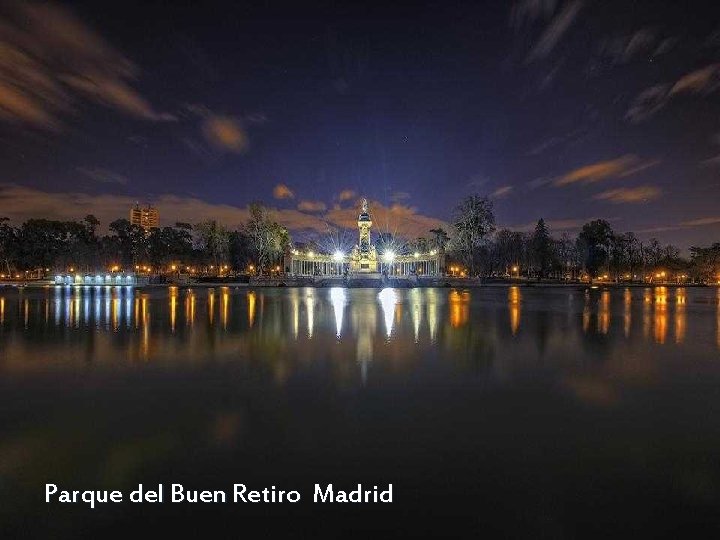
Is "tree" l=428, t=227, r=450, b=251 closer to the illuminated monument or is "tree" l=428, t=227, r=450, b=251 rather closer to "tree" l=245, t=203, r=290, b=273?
the illuminated monument

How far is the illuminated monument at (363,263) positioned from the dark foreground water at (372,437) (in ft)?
255

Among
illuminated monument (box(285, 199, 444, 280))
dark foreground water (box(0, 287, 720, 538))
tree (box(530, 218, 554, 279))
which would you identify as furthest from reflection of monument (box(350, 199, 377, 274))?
dark foreground water (box(0, 287, 720, 538))

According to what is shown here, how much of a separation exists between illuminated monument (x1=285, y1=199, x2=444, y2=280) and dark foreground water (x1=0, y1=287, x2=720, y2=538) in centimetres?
7782

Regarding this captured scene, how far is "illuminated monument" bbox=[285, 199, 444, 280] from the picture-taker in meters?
96.4

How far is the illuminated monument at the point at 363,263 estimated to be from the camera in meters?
96.4

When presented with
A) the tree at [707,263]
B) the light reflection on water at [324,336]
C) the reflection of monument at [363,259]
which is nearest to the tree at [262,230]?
the reflection of monument at [363,259]

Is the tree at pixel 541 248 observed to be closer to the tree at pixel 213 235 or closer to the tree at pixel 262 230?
the tree at pixel 262 230

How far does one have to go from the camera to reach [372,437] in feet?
22.2

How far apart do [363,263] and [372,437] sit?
9382 centimetres

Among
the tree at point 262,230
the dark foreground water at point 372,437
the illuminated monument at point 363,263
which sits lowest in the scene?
the dark foreground water at point 372,437

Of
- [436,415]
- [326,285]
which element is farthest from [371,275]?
[436,415]

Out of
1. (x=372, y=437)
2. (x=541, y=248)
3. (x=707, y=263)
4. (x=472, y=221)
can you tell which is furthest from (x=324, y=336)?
(x=707, y=263)

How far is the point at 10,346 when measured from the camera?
47.6ft

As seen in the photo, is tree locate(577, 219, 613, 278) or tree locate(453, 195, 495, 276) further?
tree locate(577, 219, 613, 278)
